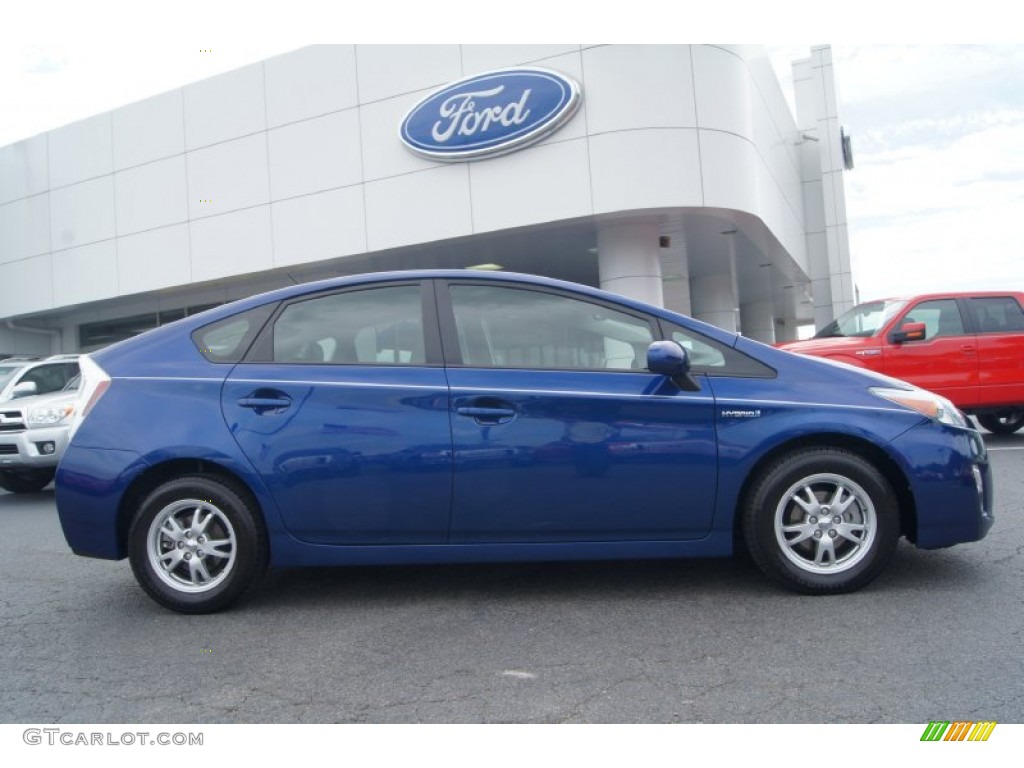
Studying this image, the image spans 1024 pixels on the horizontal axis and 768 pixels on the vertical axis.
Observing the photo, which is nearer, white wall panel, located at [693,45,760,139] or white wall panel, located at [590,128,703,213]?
white wall panel, located at [590,128,703,213]

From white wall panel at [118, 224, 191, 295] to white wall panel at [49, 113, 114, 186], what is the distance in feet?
6.81

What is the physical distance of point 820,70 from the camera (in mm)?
31000

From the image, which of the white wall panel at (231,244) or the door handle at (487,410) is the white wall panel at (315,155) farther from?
the door handle at (487,410)

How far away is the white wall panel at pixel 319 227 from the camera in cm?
1684

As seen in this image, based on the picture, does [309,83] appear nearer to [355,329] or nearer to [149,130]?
[149,130]

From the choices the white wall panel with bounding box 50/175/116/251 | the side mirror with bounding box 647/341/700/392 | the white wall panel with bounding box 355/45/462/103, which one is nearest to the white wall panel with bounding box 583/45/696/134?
the white wall panel with bounding box 355/45/462/103

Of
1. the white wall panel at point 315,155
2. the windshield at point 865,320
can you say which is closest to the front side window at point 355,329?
the windshield at point 865,320

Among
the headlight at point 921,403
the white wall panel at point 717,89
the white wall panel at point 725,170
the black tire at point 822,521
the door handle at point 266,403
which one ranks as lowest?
the black tire at point 822,521

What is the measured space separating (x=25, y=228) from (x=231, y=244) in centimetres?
762

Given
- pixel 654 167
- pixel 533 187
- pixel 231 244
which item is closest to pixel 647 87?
pixel 654 167

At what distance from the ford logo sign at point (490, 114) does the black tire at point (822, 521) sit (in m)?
12.0

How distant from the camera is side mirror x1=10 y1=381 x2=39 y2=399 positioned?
30.8ft

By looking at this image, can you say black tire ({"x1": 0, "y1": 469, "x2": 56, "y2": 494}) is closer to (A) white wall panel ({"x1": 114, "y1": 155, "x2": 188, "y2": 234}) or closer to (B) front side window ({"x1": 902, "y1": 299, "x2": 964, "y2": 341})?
(B) front side window ({"x1": 902, "y1": 299, "x2": 964, "y2": 341})

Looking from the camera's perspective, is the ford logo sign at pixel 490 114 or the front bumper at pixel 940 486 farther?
the ford logo sign at pixel 490 114
